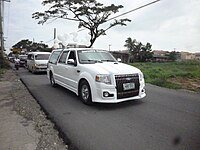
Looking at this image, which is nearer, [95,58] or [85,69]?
[85,69]

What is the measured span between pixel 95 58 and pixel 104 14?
80.1 feet

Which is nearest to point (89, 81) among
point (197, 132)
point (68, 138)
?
point (68, 138)

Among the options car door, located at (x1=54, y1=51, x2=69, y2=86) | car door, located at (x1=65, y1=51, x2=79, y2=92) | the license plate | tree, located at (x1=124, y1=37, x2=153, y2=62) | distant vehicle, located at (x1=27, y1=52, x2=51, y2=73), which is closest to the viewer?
the license plate

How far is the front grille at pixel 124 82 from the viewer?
19.8 ft

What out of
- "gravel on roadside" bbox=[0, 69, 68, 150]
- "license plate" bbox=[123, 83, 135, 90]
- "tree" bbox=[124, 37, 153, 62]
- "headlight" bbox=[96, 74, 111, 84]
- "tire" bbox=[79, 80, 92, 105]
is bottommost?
"gravel on roadside" bbox=[0, 69, 68, 150]

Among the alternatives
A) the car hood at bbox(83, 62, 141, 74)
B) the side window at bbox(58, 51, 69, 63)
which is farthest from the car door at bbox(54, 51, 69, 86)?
the car hood at bbox(83, 62, 141, 74)

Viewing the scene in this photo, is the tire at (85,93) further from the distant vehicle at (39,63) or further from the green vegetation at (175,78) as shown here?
the distant vehicle at (39,63)

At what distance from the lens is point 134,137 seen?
4.13 metres

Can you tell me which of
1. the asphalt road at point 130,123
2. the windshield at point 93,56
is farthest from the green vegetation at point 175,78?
the windshield at point 93,56

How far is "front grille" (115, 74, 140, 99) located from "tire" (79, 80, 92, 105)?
930 millimetres

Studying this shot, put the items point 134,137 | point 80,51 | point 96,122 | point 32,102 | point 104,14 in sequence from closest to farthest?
1. point 134,137
2. point 96,122
3. point 32,102
4. point 80,51
5. point 104,14

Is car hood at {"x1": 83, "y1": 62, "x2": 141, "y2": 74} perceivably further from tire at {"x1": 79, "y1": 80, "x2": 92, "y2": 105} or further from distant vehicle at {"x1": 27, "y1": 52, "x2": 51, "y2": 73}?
distant vehicle at {"x1": 27, "y1": 52, "x2": 51, "y2": 73}

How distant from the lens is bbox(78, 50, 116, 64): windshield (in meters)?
7.23

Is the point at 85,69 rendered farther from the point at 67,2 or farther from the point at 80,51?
the point at 67,2
